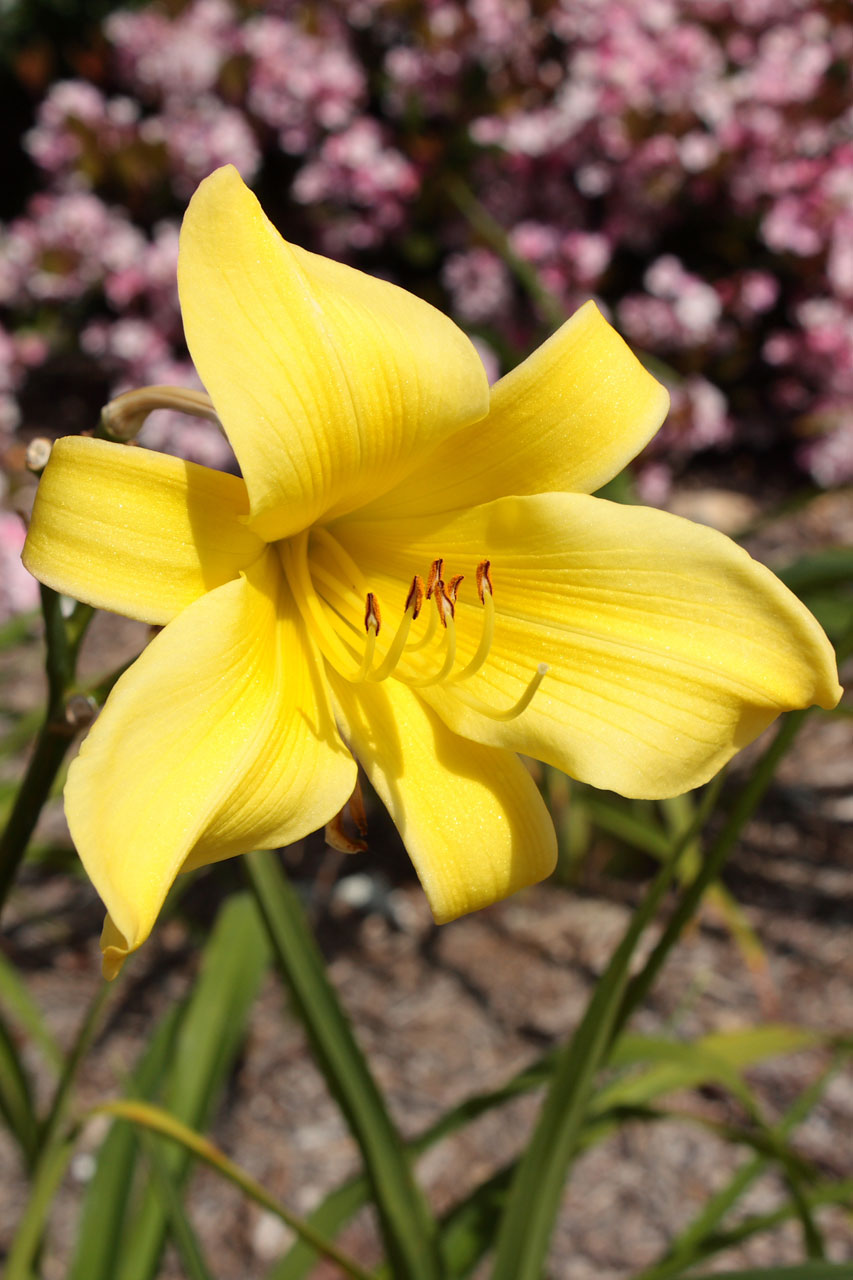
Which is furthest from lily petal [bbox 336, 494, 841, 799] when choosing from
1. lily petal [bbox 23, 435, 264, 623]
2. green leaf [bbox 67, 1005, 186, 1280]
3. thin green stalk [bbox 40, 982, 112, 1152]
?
green leaf [bbox 67, 1005, 186, 1280]

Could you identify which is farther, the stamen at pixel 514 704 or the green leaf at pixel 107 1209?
the green leaf at pixel 107 1209

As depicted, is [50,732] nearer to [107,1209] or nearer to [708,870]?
[708,870]

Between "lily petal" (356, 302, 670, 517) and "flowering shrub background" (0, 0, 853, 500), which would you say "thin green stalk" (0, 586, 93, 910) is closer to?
"lily petal" (356, 302, 670, 517)

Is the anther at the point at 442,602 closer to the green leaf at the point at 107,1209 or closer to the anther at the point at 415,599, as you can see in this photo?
the anther at the point at 415,599

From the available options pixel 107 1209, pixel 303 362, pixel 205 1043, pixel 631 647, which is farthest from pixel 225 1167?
pixel 303 362

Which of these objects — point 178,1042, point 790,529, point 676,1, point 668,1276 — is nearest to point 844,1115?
point 668,1276

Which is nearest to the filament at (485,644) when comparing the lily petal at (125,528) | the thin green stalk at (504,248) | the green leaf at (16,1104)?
the lily petal at (125,528)
